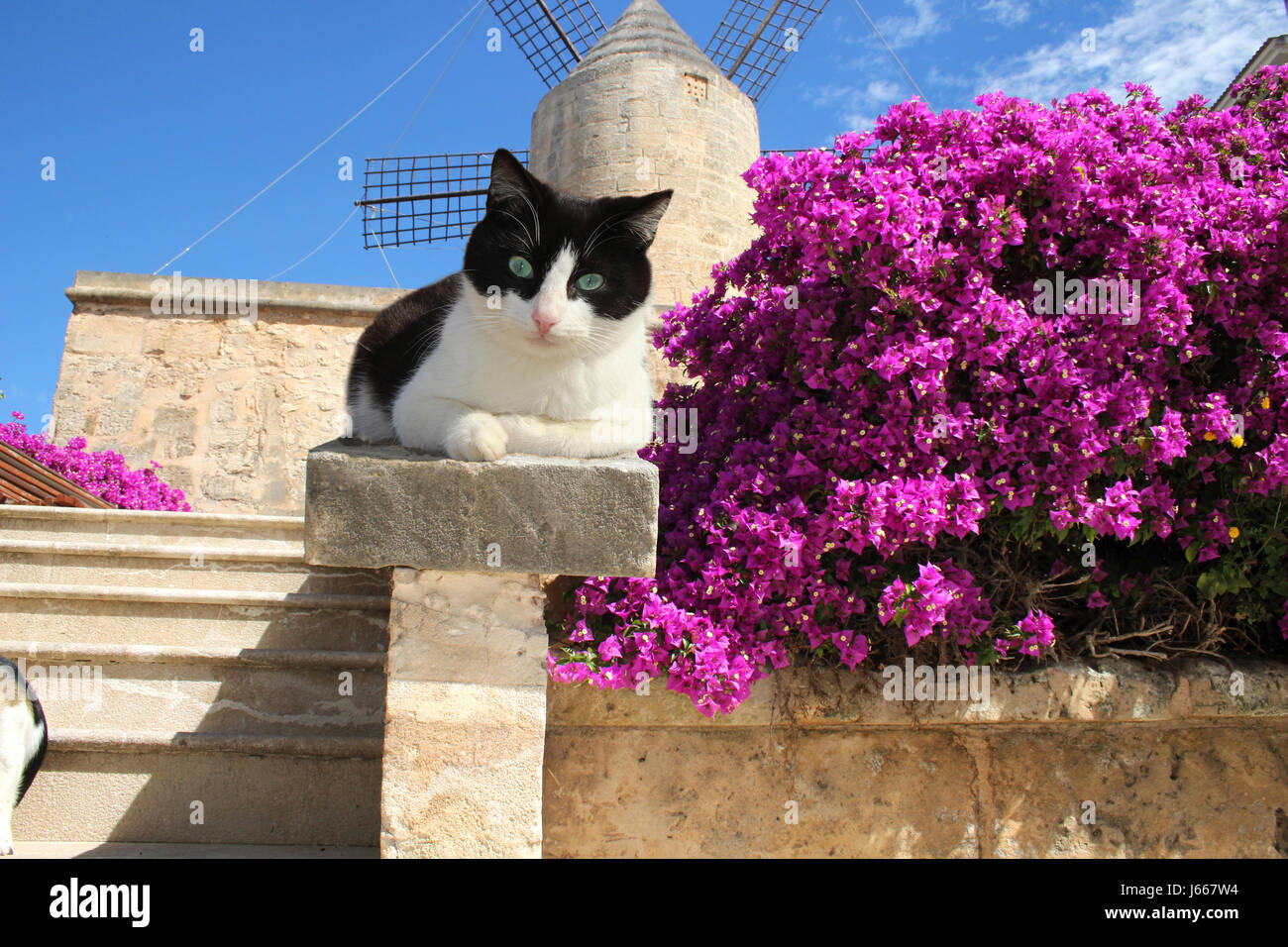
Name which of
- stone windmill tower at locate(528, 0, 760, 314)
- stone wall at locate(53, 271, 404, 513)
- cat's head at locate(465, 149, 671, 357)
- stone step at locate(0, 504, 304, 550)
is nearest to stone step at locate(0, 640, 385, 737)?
stone step at locate(0, 504, 304, 550)

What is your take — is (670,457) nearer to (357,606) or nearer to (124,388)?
(357,606)

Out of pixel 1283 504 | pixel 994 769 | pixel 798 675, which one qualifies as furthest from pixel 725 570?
pixel 1283 504

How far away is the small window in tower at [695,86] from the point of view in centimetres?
984

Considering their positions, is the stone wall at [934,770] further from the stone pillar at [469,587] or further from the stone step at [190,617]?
the stone step at [190,617]

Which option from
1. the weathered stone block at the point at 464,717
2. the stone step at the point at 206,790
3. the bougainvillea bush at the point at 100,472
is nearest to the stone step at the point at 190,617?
the stone step at the point at 206,790

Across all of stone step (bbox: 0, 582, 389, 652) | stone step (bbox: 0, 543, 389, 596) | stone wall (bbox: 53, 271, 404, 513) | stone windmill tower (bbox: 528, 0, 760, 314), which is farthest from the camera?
stone windmill tower (bbox: 528, 0, 760, 314)

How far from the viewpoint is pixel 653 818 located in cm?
208

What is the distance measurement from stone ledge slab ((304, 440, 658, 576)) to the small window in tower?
940 cm

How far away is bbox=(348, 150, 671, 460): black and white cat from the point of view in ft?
5.45

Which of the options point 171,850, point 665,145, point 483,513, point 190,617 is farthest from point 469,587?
point 665,145

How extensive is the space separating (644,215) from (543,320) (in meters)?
0.37

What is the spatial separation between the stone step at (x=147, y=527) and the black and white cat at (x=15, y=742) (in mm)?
1593

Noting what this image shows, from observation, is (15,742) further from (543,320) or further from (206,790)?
(543,320)

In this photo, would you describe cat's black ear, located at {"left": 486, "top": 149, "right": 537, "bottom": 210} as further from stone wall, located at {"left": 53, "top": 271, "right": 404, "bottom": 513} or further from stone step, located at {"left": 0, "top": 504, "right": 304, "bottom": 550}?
stone wall, located at {"left": 53, "top": 271, "right": 404, "bottom": 513}
